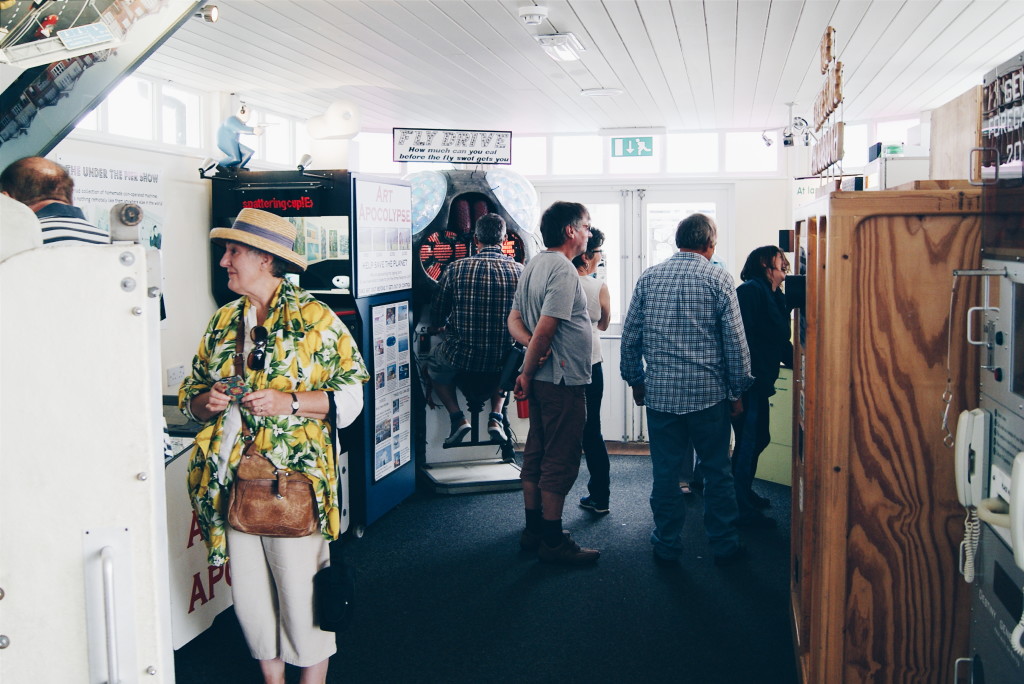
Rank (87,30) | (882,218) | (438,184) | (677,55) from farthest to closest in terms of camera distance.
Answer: (438,184) < (677,55) < (882,218) < (87,30)

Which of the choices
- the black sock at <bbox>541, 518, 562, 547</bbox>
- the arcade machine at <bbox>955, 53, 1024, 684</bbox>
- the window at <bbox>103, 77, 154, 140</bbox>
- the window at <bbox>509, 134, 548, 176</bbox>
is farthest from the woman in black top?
the window at <bbox>509, 134, 548, 176</bbox>

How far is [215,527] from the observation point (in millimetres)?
2324

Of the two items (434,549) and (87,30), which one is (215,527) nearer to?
(87,30)

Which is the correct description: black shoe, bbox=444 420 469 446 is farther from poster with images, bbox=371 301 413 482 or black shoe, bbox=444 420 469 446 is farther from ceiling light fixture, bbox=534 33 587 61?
ceiling light fixture, bbox=534 33 587 61

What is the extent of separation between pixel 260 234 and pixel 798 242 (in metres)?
1.82

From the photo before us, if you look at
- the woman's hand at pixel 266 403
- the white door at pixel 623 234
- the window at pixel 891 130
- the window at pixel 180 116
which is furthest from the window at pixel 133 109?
the window at pixel 891 130

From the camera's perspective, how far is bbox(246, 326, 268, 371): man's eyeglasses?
2307mm

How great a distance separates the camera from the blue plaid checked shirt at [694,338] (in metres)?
3.48

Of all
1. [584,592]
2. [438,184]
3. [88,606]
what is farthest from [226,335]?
[438,184]

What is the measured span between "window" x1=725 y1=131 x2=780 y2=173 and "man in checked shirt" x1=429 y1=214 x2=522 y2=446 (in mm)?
3682

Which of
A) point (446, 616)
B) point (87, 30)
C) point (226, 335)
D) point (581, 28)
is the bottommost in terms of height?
point (446, 616)

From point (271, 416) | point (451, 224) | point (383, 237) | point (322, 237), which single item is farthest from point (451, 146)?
point (271, 416)

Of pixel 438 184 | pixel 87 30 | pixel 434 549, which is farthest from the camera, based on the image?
pixel 438 184

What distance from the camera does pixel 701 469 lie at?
3693mm
